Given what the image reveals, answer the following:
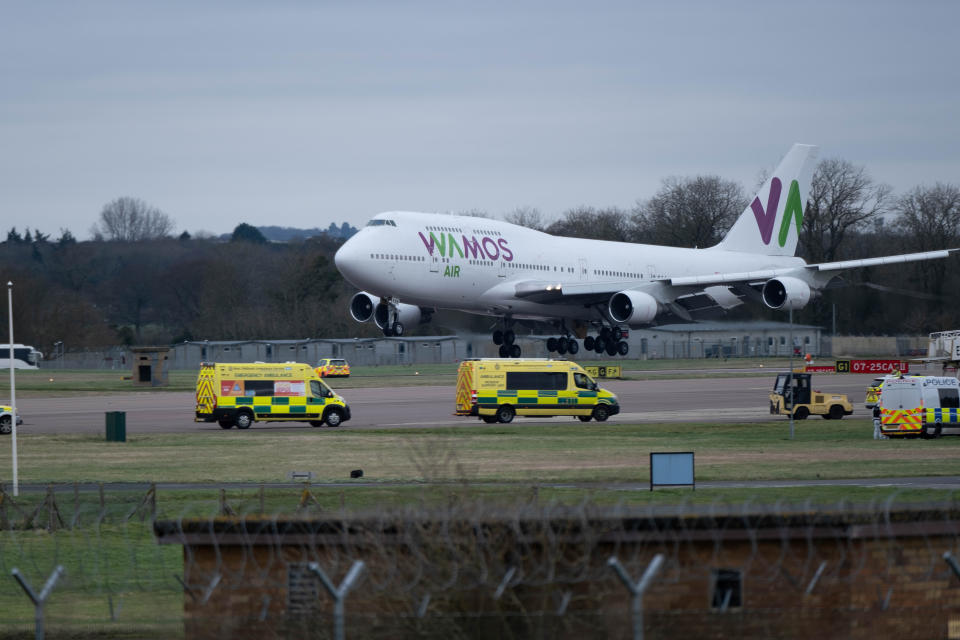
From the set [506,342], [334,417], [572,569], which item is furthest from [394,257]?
[572,569]

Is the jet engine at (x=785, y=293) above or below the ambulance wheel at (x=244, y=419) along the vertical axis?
above

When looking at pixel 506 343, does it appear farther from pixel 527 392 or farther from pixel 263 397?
pixel 263 397

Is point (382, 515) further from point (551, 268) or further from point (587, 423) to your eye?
point (551, 268)

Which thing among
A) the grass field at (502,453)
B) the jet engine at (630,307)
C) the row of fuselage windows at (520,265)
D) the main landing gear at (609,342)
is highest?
the row of fuselage windows at (520,265)

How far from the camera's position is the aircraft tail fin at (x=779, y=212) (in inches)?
3169

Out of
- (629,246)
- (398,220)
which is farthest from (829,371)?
(398,220)

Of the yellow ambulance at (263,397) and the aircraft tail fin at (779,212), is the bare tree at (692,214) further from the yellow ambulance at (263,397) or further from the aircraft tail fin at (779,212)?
the yellow ambulance at (263,397)

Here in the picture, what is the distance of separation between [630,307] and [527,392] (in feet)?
53.4

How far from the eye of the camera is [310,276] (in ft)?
376

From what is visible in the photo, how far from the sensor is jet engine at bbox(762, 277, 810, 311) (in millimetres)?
→ 65688

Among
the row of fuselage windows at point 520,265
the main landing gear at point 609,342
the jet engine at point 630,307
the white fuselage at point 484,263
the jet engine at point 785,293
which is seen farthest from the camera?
the main landing gear at point 609,342

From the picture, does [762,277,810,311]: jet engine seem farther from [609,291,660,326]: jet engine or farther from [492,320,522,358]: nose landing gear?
[492,320,522,358]: nose landing gear

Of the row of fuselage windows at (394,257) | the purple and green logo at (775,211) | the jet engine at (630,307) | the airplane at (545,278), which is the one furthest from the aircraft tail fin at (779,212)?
the row of fuselage windows at (394,257)

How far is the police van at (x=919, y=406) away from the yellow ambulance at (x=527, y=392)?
36.8 feet
